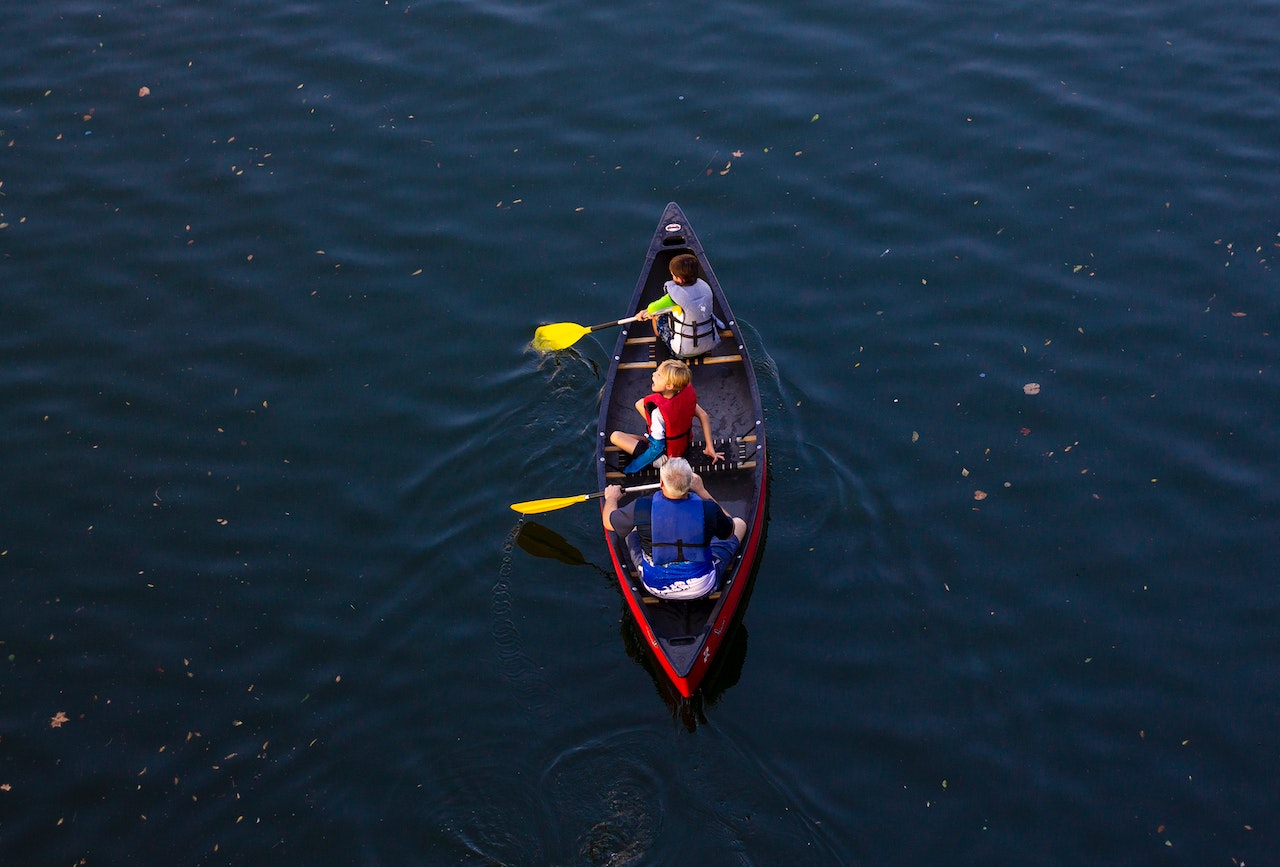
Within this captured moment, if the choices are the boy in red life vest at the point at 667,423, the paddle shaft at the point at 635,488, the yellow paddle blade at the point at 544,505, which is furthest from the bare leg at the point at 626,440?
the yellow paddle blade at the point at 544,505

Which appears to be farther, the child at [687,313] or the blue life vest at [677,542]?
the child at [687,313]

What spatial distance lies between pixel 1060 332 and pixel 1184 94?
697 cm

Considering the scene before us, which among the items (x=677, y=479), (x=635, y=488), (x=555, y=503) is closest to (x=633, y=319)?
(x=635, y=488)

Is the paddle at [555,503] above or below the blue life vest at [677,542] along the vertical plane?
below

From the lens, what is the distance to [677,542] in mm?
12242

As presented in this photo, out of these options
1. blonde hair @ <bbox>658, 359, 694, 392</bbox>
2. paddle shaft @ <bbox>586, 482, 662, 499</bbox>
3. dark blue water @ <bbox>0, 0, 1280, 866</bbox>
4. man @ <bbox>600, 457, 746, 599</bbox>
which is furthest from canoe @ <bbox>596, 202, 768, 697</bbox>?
blonde hair @ <bbox>658, 359, 694, 392</bbox>

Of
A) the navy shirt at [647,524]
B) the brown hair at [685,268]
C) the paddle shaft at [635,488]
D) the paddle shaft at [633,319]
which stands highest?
the brown hair at [685,268]

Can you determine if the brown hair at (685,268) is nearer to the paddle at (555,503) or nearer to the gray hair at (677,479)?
the paddle at (555,503)

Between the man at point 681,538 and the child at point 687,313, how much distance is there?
3.16m

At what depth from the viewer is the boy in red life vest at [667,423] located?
13531 millimetres

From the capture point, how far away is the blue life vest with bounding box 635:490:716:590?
12172 mm

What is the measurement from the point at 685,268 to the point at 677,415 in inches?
94.8

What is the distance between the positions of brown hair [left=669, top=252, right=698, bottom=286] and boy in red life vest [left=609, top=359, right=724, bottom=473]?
5.12 feet

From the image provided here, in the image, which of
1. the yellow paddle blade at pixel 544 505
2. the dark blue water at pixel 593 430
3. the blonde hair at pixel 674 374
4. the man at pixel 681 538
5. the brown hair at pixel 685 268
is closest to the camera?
the dark blue water at pixel 593 430
